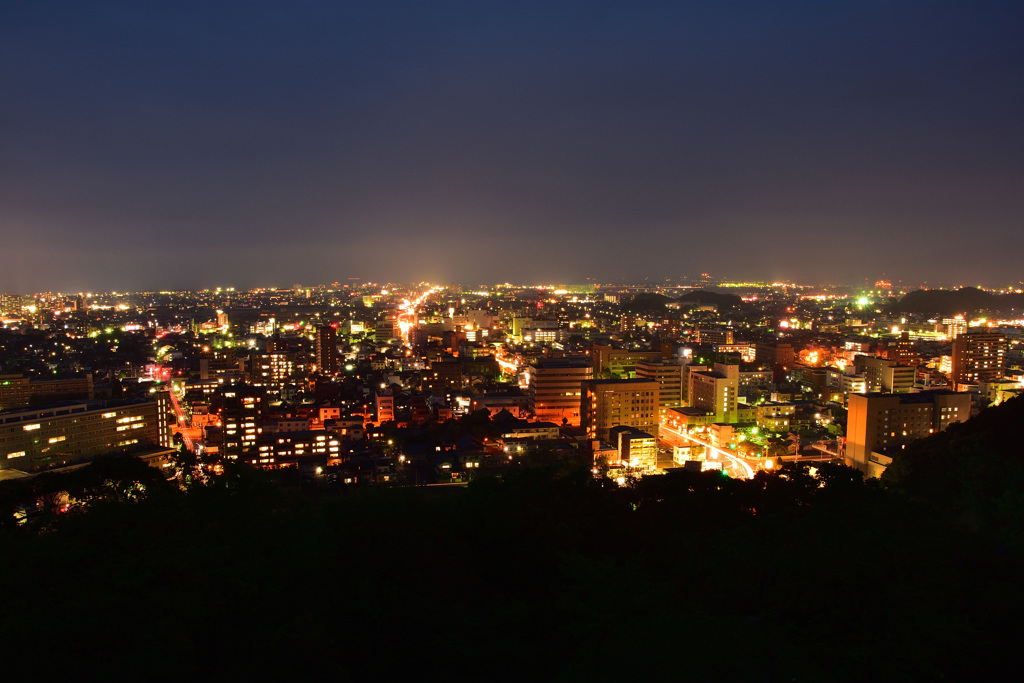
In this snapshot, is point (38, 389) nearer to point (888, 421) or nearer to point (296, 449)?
point (296, 449)

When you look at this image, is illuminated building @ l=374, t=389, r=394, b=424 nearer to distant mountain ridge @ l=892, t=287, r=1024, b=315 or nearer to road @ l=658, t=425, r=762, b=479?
road @ l=658, t=425, r=762, b=479

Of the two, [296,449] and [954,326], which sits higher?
[954,326]

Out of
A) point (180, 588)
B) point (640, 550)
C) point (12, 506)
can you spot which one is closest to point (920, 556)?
point (640, 550)

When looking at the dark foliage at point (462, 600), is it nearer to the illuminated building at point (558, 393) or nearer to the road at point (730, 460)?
the road at point (730, 460)

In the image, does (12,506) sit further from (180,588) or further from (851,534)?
(851,534)

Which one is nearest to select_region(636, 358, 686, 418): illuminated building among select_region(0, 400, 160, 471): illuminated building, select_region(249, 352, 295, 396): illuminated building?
select_region(249, 352, 295, 396): illuminated building

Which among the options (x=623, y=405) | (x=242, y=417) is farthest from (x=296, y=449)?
(x=623, y=405)

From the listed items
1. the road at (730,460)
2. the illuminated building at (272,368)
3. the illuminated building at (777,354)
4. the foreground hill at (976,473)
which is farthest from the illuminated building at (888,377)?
the illuminated building at (272,368)
